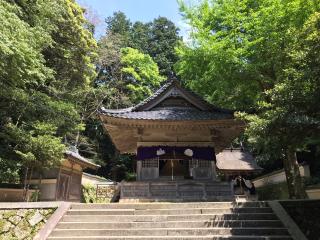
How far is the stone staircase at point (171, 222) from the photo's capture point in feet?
25.3

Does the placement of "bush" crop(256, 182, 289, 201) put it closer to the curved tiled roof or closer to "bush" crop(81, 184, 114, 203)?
the curved tiled roof

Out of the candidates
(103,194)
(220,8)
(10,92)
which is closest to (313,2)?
(220,8)

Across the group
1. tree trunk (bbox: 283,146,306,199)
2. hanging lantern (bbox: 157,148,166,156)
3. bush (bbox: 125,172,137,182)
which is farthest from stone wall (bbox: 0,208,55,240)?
bush (bbox: 125,172,137,182)

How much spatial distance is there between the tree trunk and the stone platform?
2.74 metres

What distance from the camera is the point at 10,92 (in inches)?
550

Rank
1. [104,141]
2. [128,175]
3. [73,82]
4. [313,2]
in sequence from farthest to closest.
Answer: [104,141] → [128,175] → [73,82] → [313,2]

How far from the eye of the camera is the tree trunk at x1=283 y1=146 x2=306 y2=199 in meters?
12.9

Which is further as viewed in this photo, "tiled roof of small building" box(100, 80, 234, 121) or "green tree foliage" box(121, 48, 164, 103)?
"green tree foliage" box(121, 48, 164, 103)

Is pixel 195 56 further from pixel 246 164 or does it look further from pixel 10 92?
pixel 246 164

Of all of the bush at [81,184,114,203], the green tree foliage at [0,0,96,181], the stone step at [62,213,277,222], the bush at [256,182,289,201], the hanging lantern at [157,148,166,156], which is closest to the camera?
the stone step at [62,213,277,222]

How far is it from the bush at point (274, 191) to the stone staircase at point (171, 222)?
1445 centimetres

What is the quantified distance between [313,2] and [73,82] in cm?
1857

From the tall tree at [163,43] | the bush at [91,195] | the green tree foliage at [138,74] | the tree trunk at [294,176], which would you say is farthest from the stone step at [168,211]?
the tall tree at [163,43]

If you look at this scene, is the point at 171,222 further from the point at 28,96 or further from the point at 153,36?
the point at 153,36
